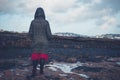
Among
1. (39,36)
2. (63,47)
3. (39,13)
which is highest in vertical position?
(39,13)

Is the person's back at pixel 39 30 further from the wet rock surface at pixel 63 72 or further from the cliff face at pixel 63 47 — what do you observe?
the cliff face at pixel 63 47

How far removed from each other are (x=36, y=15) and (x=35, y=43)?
2.98 feet

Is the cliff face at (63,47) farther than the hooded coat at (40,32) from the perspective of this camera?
Yes

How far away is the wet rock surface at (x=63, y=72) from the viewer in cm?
747

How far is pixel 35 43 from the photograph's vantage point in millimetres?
7422

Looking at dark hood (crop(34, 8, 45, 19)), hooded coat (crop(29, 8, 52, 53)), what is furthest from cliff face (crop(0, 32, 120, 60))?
dark hood (crop(34, 8, 45, 19))

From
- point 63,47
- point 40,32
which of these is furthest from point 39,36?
point 63,47

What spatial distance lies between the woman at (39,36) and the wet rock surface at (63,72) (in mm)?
466

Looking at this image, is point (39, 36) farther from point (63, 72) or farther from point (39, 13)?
point (63, 72)

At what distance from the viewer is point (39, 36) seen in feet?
24.4

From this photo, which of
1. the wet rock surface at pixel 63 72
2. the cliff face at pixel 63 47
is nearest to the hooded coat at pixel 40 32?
the wet rock surface at pixel 63 72

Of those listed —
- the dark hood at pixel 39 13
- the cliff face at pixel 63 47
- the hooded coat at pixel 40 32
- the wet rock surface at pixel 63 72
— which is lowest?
the wet rock surface at pixel 63 72

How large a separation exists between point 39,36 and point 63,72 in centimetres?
167

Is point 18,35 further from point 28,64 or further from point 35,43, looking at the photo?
point 35,43
